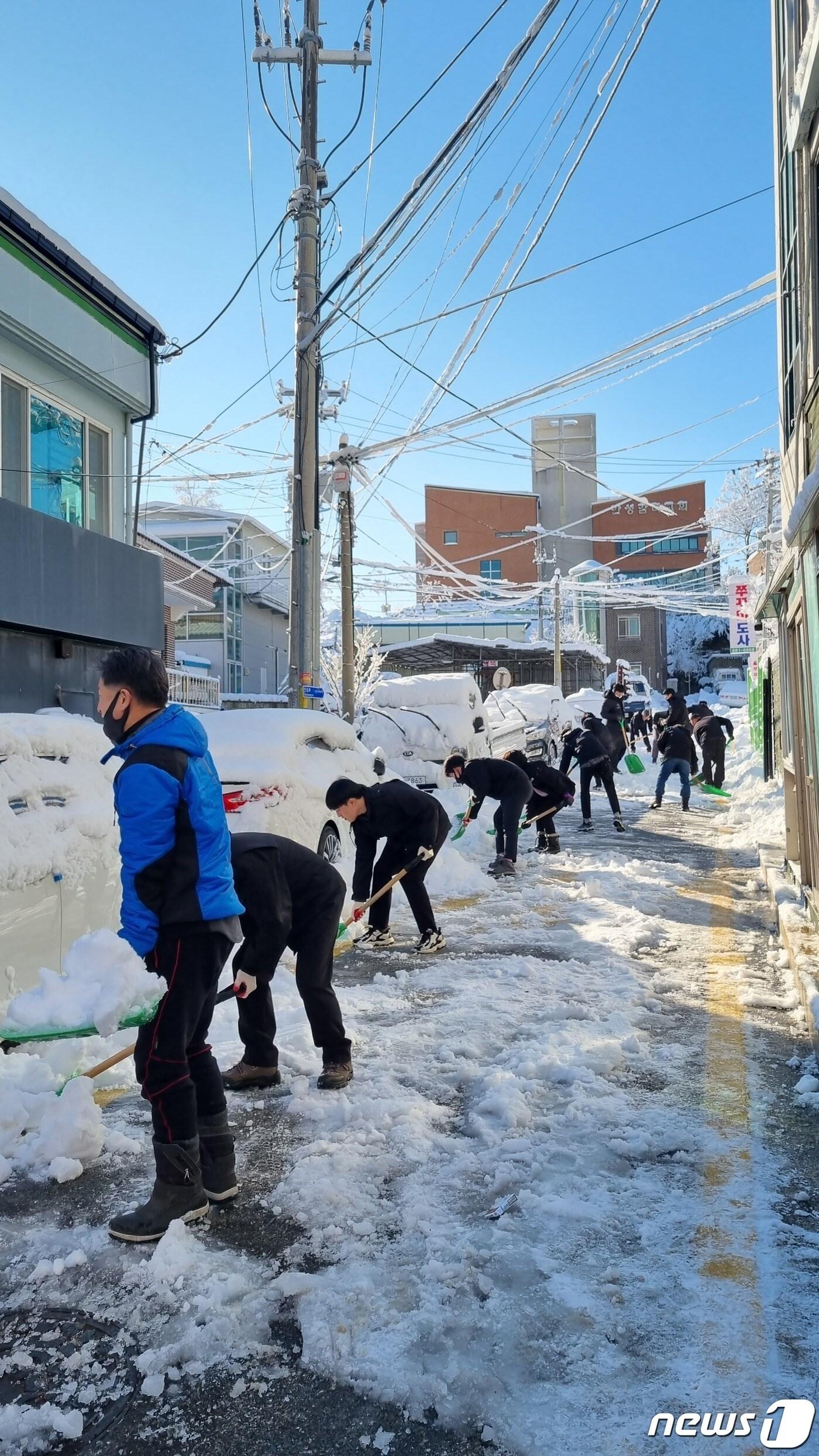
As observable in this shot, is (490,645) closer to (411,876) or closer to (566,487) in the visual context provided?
(566,487)

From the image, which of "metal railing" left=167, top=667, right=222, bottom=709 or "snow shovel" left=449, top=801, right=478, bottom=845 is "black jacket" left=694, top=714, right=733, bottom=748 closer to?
"snow shovel" left=449, top=801, right=478, bottom=845

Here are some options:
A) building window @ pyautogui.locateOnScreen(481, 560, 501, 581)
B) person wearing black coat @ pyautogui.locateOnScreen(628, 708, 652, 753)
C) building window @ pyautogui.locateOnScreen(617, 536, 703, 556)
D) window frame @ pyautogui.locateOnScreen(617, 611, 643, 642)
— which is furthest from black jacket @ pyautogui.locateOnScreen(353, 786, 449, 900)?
window frame @ pyautogui.locateOnScreen(617, 611, 643, 642)

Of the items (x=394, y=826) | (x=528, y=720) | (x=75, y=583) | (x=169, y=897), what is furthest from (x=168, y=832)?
(x=528, y=720)

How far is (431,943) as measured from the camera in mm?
6793

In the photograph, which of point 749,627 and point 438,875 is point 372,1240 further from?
point 749,627

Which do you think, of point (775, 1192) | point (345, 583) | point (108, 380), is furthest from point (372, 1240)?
point (345, 583)

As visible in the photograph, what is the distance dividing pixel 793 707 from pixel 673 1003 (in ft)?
9.77

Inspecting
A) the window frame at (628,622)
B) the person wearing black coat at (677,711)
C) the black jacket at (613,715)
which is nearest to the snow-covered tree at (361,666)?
the black jacket at (613,715)

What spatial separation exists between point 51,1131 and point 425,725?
13940mm

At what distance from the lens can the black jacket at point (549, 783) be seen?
11578 millimetres

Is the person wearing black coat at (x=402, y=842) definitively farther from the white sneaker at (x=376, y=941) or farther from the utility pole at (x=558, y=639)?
the utility pole at (x=558, y=639)

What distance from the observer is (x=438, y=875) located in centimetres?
967

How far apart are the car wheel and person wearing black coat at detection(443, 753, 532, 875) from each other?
1.88 meters

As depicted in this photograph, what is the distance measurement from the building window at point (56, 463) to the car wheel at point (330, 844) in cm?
617
